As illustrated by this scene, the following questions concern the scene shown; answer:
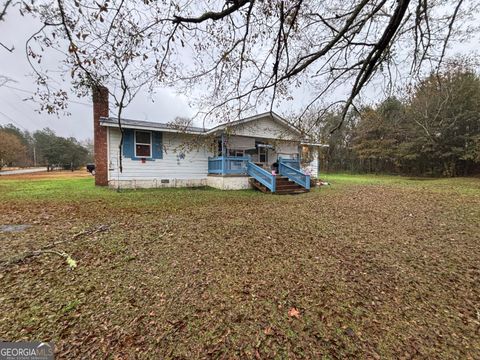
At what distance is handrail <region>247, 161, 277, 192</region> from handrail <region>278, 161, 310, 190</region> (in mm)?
1559

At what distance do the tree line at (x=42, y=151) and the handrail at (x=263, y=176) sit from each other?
34.0 metres

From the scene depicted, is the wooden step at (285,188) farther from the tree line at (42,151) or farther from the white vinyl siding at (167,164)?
the tree line at (42,151)

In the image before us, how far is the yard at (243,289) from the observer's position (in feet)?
6.18

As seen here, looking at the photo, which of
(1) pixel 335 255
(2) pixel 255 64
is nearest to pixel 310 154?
(2) pixel 255 64

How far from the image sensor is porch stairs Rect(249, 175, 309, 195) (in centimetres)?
1067

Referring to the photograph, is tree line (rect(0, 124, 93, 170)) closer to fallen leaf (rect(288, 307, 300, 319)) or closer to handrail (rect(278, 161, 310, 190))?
handrail (rect(278, 161, 310, 190))

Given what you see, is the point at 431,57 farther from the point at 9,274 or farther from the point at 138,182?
the point at 138,182

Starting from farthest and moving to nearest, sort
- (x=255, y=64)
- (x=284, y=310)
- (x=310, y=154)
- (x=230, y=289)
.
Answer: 1. (x=310, y=154)
2. (x=255, y=64)
3. (x=230, y=289)
4. (x=284, y=310)

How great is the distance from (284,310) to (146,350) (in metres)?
1.33

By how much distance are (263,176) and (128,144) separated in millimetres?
6732

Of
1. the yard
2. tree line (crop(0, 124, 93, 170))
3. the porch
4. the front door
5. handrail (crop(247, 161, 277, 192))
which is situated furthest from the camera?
tree line (crop(0, 124, 93, 170))

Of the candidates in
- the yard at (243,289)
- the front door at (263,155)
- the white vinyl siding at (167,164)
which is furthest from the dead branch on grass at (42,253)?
the front door at (263,155)

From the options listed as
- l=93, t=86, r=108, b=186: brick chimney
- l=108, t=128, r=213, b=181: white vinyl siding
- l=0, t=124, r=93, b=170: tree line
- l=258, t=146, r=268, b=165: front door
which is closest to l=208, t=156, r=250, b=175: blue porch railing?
l=108, t=128, r=213, b=181: white vinyl siding

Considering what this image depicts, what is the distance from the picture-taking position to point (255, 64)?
466 centimetres
